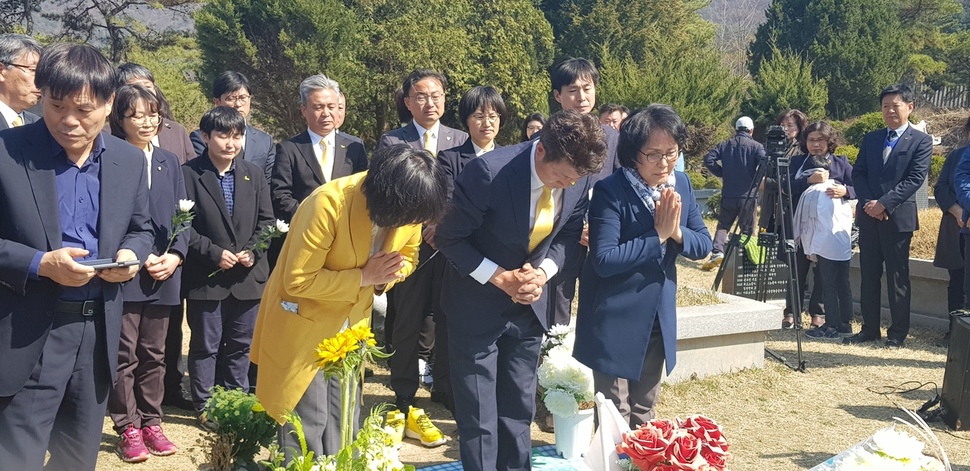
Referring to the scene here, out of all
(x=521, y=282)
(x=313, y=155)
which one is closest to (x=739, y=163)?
(x=313, y=155)

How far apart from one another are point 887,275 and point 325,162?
15.1 ft

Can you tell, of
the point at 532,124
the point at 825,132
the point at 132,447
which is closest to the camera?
the point at 132,447

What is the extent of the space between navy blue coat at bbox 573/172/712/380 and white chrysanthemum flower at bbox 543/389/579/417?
2.27ft

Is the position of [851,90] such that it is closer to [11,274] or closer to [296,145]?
[296,145]

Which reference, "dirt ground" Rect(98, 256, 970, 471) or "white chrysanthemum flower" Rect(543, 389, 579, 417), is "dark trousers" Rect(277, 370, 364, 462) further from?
"white chrysanthemum flower" Rect(543, 389, 579, 417)

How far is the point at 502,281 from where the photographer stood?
3412 millimetres

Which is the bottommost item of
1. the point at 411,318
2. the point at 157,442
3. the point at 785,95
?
the point at 157,442

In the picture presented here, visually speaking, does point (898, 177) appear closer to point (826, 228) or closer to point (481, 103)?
point (826, 228)

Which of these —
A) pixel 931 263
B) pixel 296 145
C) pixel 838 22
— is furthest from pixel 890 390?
pixel 838 22

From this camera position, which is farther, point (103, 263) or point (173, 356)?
point (173, 356)

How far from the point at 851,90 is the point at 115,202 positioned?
1178 inches

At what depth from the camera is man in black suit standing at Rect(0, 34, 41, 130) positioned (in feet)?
13.7

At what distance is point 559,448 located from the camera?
4.51 metres

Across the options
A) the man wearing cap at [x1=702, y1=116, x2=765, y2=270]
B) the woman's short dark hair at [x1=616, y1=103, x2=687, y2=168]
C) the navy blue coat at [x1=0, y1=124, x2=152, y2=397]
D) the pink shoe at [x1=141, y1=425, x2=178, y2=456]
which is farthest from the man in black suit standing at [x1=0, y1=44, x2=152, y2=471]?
the man wearing cap at [x1=702, y1=116, x2=765, y2=270]
